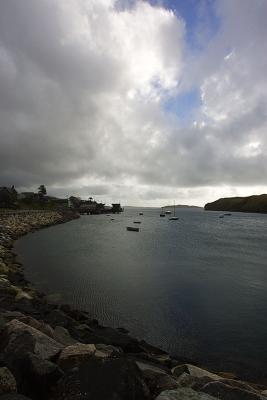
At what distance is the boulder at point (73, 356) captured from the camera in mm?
7028

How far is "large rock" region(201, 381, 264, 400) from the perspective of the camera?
611cm

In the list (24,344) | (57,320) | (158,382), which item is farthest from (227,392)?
(57,320)

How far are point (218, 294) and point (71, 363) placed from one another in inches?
628

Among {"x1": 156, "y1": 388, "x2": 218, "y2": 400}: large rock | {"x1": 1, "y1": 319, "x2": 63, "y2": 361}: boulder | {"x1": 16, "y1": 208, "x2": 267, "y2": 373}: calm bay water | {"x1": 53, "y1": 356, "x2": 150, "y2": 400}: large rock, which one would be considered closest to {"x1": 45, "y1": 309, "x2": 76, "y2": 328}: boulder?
{"x1": 16, "y1": 208, "x2": 267, "y2": 373}: calm bay water

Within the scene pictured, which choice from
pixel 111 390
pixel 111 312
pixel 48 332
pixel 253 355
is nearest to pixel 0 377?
pixel 111 390

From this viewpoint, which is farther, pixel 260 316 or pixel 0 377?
pixel 260 316

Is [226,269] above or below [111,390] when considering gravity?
below

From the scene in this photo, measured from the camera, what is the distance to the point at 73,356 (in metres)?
7.19

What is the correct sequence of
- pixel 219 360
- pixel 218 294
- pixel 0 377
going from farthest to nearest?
pixel 218 294, pixel 219 360, pixel 0 377

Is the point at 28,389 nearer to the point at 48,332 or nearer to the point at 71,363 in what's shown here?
the point at 71,363

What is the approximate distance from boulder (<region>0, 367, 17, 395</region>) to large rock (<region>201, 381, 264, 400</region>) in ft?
11.8

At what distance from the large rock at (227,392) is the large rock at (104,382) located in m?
1.46

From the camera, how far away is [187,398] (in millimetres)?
5289

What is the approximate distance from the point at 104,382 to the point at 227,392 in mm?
2513
